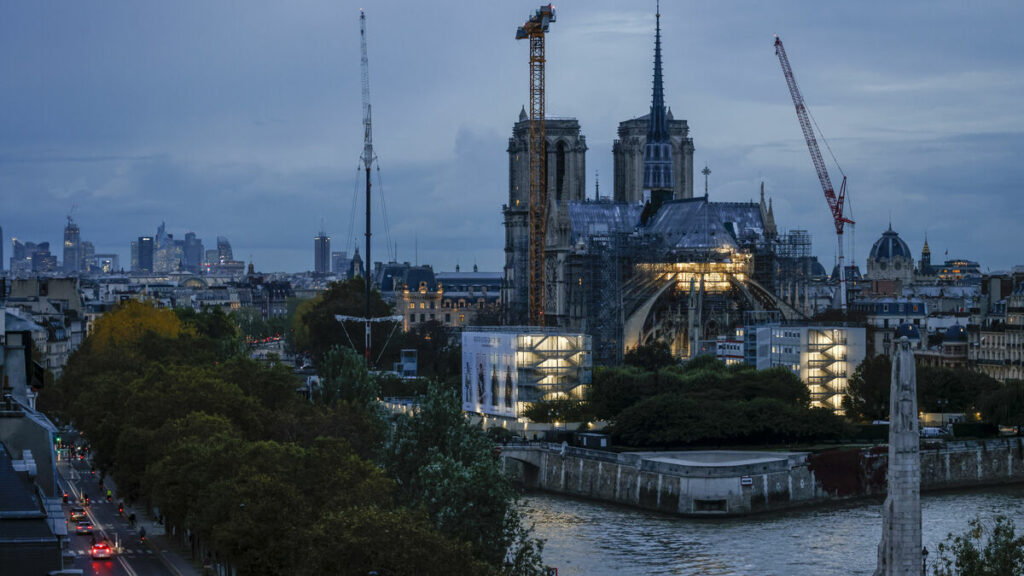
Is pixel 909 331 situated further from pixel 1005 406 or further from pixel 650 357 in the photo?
pixel 1005 406

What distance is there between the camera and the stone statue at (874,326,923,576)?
36875mm

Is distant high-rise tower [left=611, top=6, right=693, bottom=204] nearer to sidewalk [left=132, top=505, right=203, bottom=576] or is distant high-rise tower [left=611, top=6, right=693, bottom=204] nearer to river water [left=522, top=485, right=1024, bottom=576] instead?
river water [left=522, top=485, right=1024, bottom=576]

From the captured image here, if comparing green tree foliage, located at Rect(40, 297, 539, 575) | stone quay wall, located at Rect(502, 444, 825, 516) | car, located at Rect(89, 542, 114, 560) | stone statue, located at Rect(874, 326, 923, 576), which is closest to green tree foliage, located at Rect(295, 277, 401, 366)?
green tree foliage, located at Rect(40, 297, 539, 575)

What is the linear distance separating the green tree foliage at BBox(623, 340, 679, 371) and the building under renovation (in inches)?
163

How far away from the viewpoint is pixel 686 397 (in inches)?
3570

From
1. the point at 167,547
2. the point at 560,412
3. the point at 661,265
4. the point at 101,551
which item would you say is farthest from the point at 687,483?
the point at 661,265

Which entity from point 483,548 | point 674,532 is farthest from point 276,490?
point 674,532

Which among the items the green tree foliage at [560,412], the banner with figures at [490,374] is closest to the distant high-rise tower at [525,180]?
the banner with figures at [490,374]

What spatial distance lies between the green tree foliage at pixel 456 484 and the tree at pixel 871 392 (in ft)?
128

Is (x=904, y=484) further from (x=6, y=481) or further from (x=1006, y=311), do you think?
(x=1006, y=311)

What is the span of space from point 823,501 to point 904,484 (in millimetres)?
43079

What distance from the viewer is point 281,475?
51719 millimetres

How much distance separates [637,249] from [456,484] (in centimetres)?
8774

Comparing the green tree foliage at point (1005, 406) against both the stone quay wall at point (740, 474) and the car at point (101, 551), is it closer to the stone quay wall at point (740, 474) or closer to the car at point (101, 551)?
the stone quay wall at point (740, 474)
